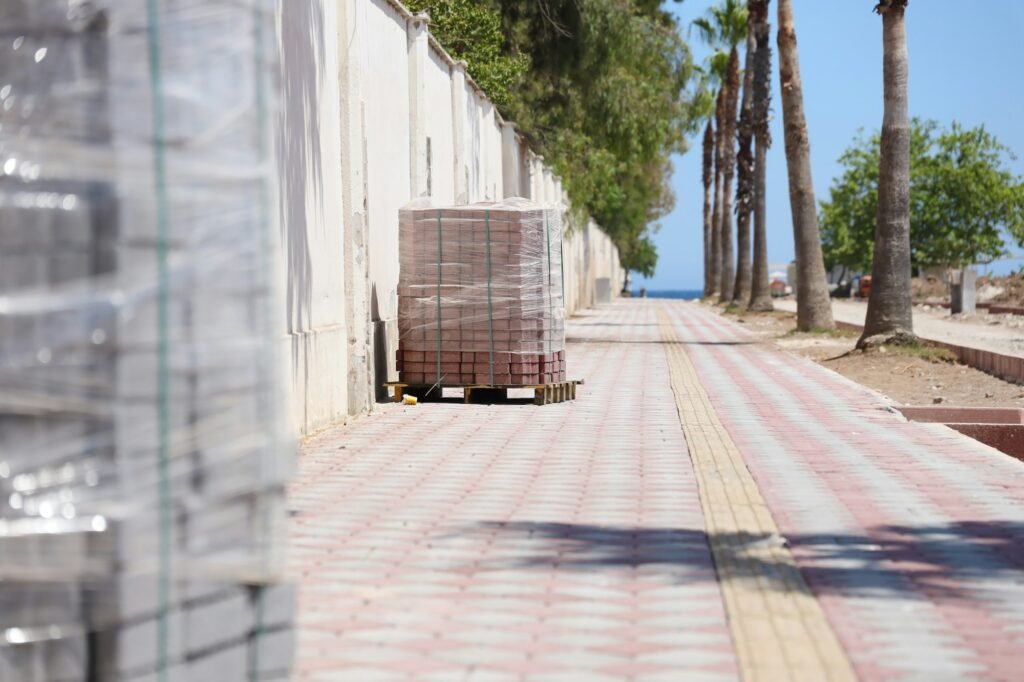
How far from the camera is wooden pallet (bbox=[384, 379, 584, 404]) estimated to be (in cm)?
1488

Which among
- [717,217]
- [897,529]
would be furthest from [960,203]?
[897,529]

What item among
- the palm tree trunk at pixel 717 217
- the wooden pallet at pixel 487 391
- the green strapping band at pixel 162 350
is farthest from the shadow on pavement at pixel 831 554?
the palm tree trunk at pixel 717 217

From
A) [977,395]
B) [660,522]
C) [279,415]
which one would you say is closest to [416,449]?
[660,522]

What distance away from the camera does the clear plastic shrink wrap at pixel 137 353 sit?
3.90 m

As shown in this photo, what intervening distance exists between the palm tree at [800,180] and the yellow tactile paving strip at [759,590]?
1822cm

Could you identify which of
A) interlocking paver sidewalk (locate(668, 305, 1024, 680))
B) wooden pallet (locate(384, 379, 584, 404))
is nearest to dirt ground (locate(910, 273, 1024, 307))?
wooden pallet (locate(384, 379, 584, 404))

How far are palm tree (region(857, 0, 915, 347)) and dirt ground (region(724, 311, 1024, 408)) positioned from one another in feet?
2.20

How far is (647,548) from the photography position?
6.92 metres

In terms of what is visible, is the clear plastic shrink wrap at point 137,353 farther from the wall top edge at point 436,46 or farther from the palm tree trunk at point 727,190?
the palm tree trunk at point 727,190

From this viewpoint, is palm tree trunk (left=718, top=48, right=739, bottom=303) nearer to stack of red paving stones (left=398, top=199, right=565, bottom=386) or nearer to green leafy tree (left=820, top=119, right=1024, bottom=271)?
green leafy tree (left=820, top=119, right=1024, bottom=271)

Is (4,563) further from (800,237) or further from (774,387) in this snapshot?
(800,237)

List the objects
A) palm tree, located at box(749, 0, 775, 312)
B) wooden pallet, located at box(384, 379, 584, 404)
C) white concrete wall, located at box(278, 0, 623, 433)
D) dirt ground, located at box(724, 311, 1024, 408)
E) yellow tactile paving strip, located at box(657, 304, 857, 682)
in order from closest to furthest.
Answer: yellow tactile paving strip, located at box(657, 304, 857, 682), white concrete wall, located at box(278, 0, 623, 433), wooden pallet, located at box(384, 379, 584, 404), dirt ground, located at box(724, 311, 1024, 408), palm tree, located at box(749, 0, 775, 312)

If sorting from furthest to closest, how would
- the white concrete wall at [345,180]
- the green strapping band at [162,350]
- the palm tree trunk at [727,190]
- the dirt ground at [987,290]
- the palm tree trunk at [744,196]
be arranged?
the palm tree trunk at [727,190] → the palm tree trunk at [744,196] → the dirt ground at [987,290] → the white concrete wall at [345,180] → the green strapping band at [162,350]

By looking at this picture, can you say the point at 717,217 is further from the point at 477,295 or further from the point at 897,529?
the point at 897,529
